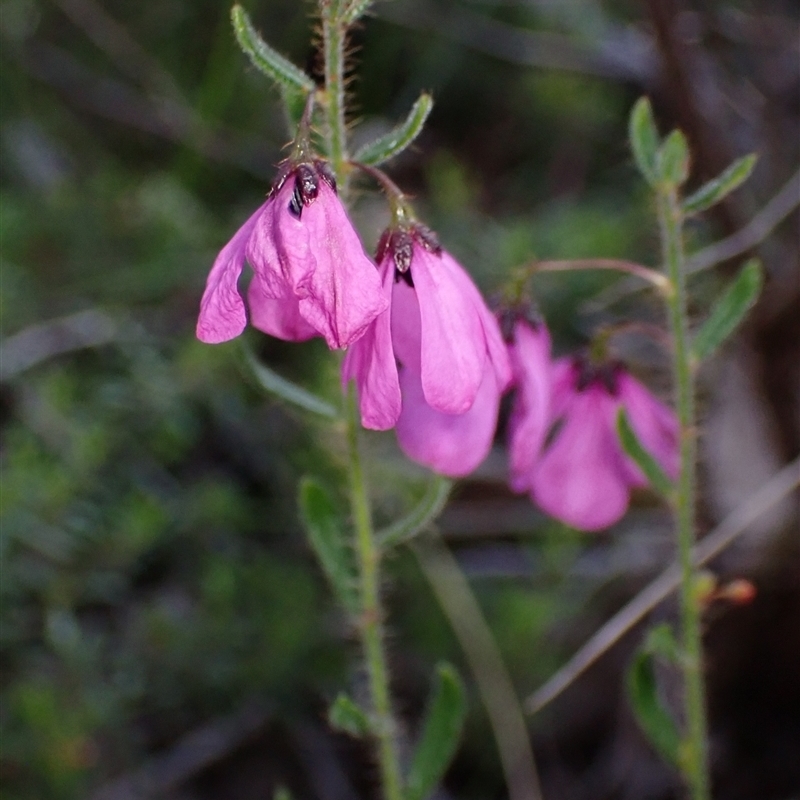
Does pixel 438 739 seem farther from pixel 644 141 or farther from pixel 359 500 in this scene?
pixel 644 141

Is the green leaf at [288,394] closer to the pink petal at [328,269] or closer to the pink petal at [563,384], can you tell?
the pink petal at [328,269]

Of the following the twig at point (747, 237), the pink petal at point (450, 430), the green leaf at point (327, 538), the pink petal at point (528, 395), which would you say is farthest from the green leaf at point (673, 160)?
the twig at point (747, 237)

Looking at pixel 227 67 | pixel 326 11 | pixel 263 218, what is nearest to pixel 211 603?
pixel 263 218


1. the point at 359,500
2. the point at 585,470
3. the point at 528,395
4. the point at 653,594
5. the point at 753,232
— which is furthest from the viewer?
the point at 753,232

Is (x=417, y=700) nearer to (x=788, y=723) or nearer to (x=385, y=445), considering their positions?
(x=385, y=445)

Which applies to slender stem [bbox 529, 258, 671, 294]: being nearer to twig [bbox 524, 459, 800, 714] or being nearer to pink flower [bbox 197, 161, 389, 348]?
pink flower [bbox 197, 161, 389, 348]

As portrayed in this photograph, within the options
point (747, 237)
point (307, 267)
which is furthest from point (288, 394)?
point (747, 237)
